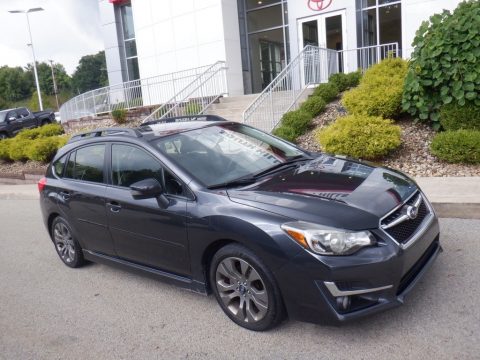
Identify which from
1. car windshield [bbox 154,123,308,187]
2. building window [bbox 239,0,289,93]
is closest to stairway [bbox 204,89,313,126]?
building window [bbox 239,0,289,93]

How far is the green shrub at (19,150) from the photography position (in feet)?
48.7

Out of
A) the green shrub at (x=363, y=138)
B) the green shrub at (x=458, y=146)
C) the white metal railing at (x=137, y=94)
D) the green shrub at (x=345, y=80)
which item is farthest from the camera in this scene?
the white metal railing at (x=137, y=94)

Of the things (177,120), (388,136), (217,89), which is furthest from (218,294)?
(217,89)

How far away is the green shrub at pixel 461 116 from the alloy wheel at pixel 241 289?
226 inches

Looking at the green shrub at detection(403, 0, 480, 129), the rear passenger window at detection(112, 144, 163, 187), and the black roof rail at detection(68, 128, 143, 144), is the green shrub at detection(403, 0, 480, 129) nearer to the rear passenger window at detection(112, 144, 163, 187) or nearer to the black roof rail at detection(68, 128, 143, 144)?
the black roof rail at detection(68, 128, 143, 144)

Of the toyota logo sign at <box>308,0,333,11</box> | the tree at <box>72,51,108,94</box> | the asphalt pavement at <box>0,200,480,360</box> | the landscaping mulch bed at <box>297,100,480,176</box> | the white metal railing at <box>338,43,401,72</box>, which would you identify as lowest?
the asphalt pavement at <box>0,200,480,360</box>

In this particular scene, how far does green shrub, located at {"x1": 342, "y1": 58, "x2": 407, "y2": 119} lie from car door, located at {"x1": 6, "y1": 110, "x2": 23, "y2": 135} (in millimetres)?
19424

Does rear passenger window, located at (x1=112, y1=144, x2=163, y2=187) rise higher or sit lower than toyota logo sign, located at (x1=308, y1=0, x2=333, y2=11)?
lower

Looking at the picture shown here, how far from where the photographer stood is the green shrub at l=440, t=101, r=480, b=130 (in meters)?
7.39

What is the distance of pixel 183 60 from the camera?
19109 mm

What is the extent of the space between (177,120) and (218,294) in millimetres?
2353

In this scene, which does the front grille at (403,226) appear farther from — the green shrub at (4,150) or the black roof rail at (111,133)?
the green shrub at (4,150)

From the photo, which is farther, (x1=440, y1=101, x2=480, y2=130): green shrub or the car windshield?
(x1=440, y1=101, x2=480, y2=130): green shrub

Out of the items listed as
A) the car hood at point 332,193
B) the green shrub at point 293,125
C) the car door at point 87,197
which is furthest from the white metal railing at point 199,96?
the car hood at point 332,193
